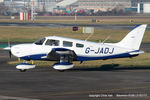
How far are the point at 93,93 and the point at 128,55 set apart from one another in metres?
7.27

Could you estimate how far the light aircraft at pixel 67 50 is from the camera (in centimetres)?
2217

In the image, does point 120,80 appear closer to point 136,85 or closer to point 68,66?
point 136,85

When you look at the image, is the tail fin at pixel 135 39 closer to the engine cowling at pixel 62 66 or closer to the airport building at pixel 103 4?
the engine cowling at pixel 62 66

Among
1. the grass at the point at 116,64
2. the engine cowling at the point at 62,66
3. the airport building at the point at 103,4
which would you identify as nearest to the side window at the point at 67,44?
the engine cowling at the point at 62,66

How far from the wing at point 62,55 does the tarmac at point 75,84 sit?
81 centimetres

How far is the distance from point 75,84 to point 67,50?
4168mm

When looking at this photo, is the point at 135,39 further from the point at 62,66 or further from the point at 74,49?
the point at 62,66

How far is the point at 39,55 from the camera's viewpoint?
73.6ft

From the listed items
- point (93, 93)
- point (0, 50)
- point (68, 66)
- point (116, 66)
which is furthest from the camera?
point (0, 50)

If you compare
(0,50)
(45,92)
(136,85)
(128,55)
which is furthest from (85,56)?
(0,50)

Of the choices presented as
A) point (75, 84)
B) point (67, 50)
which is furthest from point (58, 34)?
point (75, 84)

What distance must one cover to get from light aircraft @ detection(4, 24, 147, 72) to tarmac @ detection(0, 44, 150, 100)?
802mm

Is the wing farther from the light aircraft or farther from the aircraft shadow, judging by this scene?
the aircraft shadow

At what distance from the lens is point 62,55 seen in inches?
877
